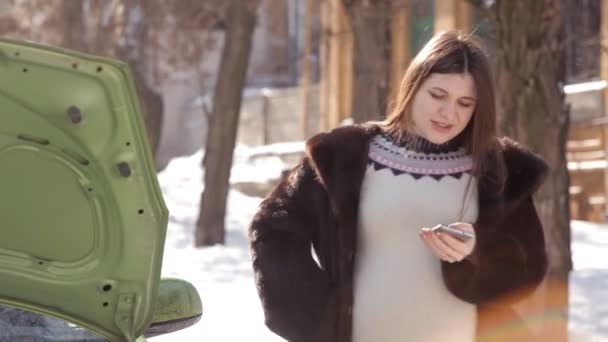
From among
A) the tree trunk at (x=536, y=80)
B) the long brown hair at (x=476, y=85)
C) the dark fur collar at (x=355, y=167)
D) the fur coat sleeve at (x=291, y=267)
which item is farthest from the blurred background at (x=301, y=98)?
the fur coat sleeve at (x=291, y=267)

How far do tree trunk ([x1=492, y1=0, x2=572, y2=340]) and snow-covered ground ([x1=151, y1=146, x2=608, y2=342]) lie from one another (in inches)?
53.5

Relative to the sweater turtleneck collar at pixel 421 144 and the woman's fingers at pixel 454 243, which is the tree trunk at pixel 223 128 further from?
the woman's fingers at pixel 454 243

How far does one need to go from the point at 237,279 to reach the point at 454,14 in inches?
337

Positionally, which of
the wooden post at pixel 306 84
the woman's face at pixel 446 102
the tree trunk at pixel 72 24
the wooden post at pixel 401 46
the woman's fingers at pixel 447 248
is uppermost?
the woman's face at pixel 446 102

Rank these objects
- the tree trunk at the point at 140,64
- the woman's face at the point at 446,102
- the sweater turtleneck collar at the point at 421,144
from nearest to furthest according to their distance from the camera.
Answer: the woman's face at the point at 446,102, the sweater turtleneck collar at the point at 421,144, the tree trunk at the point at 140,64

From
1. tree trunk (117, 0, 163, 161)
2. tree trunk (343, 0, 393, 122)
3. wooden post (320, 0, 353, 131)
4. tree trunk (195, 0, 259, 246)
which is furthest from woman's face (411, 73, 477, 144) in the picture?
wooden post (320, 0, 353, 131)

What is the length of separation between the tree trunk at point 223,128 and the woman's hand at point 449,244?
12889 millimetres

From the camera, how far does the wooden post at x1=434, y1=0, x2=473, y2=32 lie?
64.1 ft

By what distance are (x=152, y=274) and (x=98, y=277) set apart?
0.40 feet

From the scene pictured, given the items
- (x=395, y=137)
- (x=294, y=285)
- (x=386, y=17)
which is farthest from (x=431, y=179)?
(x=386, y=17)

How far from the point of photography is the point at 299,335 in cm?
369

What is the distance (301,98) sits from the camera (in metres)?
29.8

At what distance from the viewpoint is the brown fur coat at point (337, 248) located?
12.0 ft

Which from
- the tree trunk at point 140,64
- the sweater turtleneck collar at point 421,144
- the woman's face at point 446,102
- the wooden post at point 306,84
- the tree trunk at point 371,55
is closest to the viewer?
the woman's face at point 446,102
